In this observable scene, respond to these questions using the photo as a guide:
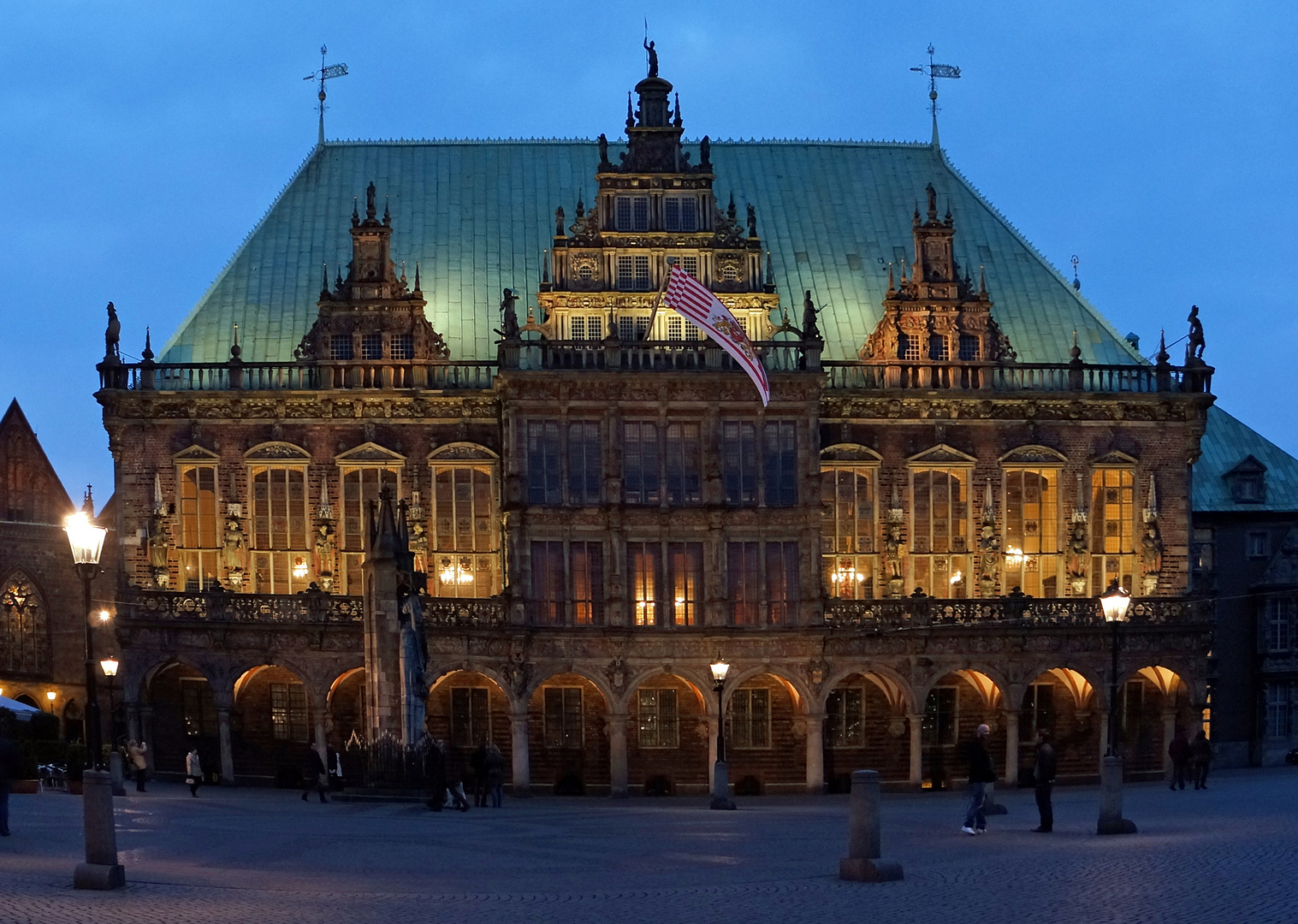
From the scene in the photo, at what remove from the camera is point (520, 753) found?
59.8m

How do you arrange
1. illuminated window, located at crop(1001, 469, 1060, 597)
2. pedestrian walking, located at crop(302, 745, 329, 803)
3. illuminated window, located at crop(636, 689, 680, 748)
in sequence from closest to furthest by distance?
pedestrian walking, located at crop(302, 745, 329, 803)
illuminated window, located at crop(636, 689, 680, 748)
illuminated window, located at crop(1001, 469, 1060, 597)

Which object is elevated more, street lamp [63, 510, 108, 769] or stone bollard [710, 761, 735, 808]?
street lamp [63, 510, 108, 769]

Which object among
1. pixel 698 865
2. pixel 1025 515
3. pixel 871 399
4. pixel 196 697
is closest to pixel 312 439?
pixel 196 697

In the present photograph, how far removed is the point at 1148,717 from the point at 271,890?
136 feet

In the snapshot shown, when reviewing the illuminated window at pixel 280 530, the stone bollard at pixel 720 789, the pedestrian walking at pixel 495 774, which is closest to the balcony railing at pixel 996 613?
the stone bollard at pixel 720 789

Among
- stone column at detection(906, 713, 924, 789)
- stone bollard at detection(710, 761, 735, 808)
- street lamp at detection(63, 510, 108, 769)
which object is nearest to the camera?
street lamp at detection(63, 510, 108, 769)

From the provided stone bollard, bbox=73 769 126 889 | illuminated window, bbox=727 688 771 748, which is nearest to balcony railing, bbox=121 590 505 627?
illuminated window, bbox=727 688 771 748

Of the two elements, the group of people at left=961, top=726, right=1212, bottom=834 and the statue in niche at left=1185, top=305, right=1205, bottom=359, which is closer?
the group of people at left=961, top=726, right=1212, bottom=834

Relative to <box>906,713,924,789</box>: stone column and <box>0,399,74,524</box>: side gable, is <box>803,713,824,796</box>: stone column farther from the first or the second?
<box>0,399,74,524</box>: side gable

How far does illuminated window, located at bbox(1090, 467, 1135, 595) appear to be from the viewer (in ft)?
211

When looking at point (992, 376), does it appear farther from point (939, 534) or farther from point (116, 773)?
point (116, 773)

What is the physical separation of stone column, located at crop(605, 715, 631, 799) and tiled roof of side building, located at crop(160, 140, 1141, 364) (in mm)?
12250

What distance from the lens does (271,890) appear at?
28.1 meters

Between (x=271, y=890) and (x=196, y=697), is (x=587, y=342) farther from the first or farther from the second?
(x=271, y=890)
